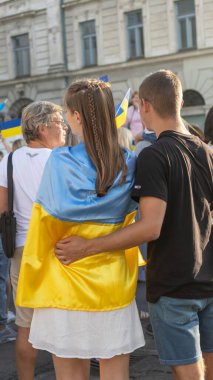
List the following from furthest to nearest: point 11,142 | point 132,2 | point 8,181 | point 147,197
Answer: point 132,2
point 11,142
point 8,181
point 147,197

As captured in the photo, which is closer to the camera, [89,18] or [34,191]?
[34,191]

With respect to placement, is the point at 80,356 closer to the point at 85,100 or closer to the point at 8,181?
the point at 85,100

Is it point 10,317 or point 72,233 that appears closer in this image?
point 72,233

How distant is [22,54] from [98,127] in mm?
26864

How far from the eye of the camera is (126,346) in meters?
2.59

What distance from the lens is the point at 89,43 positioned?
84.9 feet

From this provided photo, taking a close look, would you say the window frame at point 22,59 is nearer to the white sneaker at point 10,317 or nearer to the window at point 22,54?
the window at point 22,54

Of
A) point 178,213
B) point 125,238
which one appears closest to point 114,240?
point 125,238

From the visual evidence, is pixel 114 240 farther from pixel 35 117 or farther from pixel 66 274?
pixel 35 117

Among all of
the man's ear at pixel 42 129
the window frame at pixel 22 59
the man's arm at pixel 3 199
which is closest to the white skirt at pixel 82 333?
the man's arm at pixel 3 199

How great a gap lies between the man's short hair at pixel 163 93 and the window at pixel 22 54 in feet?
86.2

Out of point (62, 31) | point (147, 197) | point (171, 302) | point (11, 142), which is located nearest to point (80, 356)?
point (171, 302)

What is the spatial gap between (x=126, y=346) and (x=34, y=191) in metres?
1.25

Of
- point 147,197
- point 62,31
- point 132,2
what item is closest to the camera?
point 147,197
